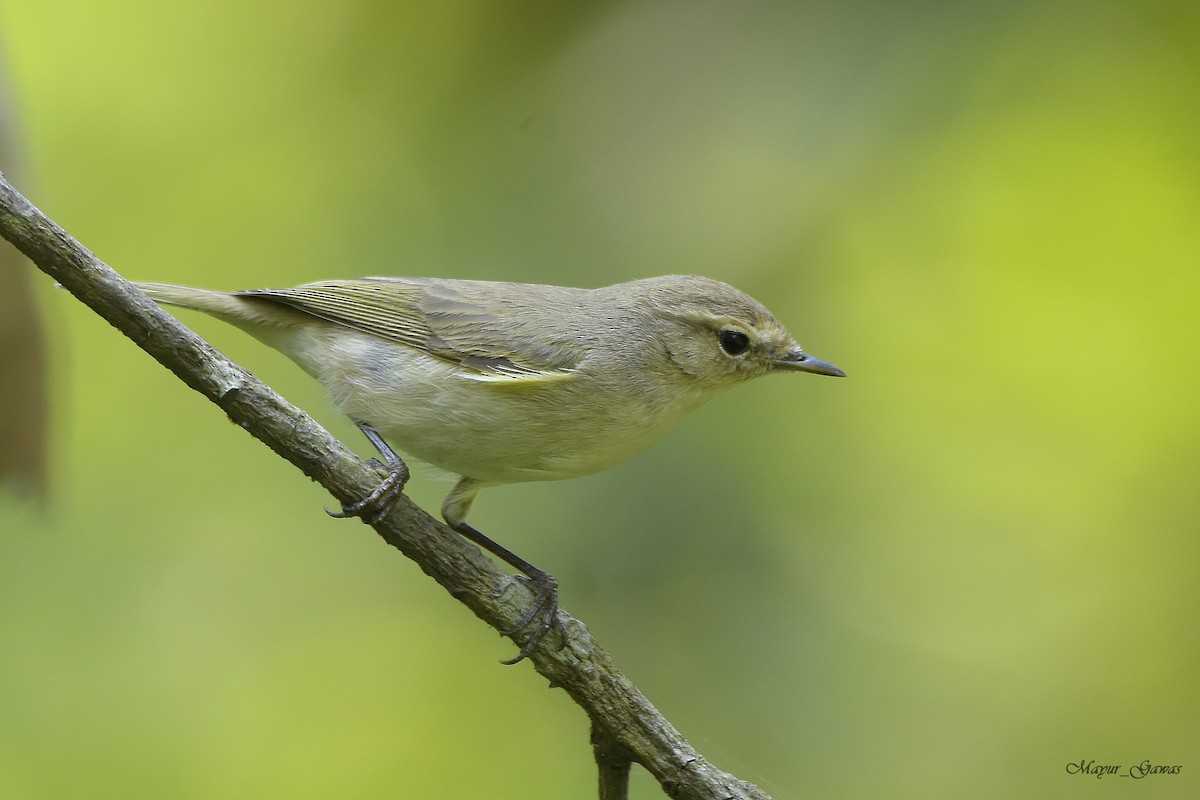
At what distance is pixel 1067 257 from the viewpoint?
18.2 ft

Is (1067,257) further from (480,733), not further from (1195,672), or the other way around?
(480,733)

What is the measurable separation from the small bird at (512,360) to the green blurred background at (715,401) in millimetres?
1719

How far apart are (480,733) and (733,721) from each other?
4.15 ft

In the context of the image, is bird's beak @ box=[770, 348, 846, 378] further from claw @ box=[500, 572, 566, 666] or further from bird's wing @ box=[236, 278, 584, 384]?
claw @ box=[500, 572, 566, 666]

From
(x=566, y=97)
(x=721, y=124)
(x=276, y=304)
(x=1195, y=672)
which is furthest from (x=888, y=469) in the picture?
(x=276, y=304)

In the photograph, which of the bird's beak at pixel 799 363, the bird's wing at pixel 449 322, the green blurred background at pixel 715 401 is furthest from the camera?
the green blurred background at pixel 715 401

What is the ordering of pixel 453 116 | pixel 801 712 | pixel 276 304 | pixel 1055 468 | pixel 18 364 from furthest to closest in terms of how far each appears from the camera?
pixel 453 116
pixel 1055 468
pixel 801 712
pixel 276 304
pixel 18 364

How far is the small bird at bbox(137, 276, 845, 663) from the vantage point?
3150 millimetres

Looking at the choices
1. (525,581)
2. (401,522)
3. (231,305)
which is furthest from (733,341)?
(231,305)

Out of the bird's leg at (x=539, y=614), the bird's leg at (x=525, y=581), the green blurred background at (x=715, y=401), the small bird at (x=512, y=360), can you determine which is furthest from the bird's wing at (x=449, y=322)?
the green blurred background at (x=715, y=401)

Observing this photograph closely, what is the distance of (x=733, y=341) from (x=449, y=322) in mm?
1024

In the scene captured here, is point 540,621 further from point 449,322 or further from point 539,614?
point 449,322

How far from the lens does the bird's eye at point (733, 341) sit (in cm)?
361

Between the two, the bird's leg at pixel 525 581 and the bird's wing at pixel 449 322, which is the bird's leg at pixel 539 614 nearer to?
the bird's leg at pixel 525 581
